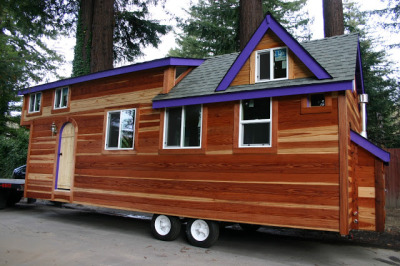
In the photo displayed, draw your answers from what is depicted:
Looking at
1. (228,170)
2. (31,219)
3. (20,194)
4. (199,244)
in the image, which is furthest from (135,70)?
(20,194)

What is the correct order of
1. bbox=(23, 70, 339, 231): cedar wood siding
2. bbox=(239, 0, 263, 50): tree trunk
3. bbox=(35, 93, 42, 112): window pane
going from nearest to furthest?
bbox=(23, 70, 339, 231): cedar wood siding → bbox=(35, 93, 42, 112): window pane → bbox=(239, 0, 263, 50): tree trunk

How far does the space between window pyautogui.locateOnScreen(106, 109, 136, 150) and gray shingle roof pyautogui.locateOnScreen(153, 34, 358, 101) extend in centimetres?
127

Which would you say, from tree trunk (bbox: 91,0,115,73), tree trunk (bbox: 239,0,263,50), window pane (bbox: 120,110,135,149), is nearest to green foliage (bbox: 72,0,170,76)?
tree trunk (bbox: 91,0,115,73)

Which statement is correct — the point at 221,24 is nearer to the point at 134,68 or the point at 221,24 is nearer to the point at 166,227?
the point at 134,68

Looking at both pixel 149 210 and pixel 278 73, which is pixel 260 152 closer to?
pixel 278 73

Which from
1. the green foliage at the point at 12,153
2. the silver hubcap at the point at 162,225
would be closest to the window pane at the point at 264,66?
the silver hubcap at the point at 162,225

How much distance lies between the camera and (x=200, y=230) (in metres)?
7.70

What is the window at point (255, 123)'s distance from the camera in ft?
23.5

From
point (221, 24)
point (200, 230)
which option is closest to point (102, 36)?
point (221, 24)

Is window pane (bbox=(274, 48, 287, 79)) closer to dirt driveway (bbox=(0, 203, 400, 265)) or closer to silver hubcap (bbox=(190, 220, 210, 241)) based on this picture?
silver hubcap (bbox=(190, 220, 210, 241))

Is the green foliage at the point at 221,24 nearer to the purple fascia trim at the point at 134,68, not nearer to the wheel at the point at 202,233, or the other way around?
the purple fascia trim at the point at 134,68

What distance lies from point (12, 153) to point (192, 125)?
17305 millimetres

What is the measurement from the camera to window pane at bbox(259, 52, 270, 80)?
24.7 ft

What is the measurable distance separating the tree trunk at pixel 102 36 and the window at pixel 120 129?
742 centimetres
